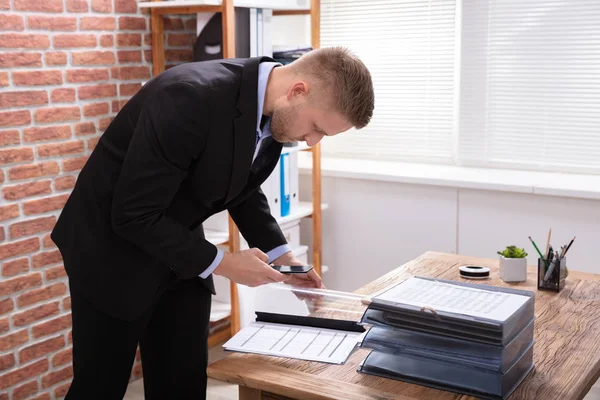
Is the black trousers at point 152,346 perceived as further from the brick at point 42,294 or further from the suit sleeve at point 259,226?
the brick at point 42,294

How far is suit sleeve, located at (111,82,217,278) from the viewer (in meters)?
1.67

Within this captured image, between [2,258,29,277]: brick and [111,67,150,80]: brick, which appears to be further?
[111,67,150,80]: brick

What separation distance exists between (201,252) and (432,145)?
2404 millimetres

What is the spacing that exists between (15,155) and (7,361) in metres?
0.76

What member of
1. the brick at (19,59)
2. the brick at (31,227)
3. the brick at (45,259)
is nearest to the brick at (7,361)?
the brick at (45,259)

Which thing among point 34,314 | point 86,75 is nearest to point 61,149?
point 86,75

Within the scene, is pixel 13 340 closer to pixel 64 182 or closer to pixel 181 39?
pixel 64 182

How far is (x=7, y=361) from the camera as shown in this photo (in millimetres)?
2814

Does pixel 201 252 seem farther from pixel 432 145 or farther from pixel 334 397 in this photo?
pixel 432 145

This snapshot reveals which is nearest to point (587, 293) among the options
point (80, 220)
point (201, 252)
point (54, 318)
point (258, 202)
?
point (258, 202)

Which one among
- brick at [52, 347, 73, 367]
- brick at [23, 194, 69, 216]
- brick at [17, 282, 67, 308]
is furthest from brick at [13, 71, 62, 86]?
brick at [52, 347, 73, 367]

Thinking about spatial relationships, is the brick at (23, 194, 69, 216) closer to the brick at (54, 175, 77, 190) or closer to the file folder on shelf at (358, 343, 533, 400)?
the brick at (54, 175, 77, 190)

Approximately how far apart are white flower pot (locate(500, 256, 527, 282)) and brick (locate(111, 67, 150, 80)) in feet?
5.71

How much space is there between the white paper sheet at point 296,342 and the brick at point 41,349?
1405 millimetres
